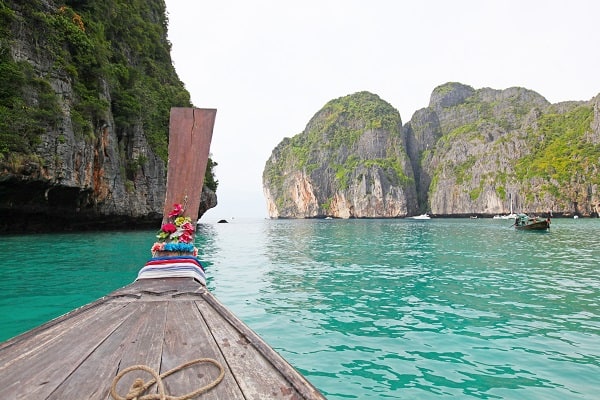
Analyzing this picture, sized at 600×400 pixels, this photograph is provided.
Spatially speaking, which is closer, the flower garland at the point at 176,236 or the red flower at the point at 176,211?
the flower garland at the point at 176,236

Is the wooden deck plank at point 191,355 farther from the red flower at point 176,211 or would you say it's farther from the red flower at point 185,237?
the red flower at point 176,211

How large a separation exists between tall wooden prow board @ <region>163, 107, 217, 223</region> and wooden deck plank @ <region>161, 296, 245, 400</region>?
12.1 ft

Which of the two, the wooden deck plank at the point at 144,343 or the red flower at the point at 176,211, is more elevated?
the red flower at the point at 176,211

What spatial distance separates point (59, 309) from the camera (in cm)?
615

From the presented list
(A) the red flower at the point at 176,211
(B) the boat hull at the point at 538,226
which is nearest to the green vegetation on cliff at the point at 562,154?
(B) the boat hull at the point at 538,226

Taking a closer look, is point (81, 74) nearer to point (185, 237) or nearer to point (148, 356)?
point (185, 237)

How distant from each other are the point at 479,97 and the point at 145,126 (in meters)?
141

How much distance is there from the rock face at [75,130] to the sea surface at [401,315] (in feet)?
23.5

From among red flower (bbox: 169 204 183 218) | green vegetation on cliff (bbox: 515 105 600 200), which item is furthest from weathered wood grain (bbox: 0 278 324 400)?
green vegetation on cliff (bbox: 515 105 600 200)

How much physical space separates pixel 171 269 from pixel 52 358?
2518 millimetres

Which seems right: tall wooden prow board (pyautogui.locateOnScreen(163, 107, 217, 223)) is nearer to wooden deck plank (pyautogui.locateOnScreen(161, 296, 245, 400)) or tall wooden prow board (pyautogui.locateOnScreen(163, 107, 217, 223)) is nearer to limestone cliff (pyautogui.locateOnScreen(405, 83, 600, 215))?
wooden deck plank (pyautogui.locateOnScreen(161, 296, 245, 400))

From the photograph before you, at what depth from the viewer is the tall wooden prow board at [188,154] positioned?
21.2 feet

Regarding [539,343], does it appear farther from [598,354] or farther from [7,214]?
[7,214]

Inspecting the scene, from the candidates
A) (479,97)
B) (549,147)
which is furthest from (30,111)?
(479,97)
